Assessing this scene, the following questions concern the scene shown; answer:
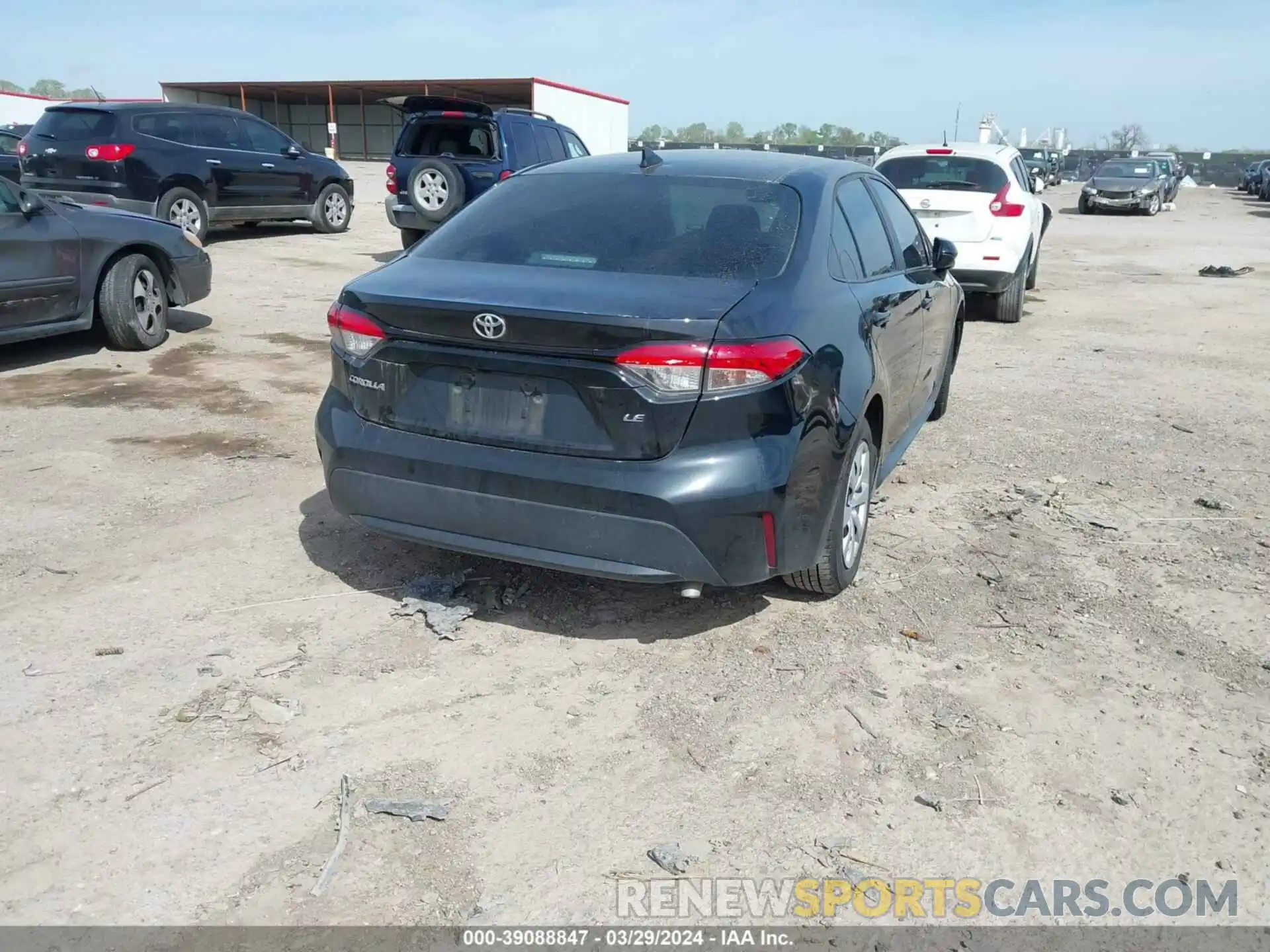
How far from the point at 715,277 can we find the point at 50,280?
594 cm

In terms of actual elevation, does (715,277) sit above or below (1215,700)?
above

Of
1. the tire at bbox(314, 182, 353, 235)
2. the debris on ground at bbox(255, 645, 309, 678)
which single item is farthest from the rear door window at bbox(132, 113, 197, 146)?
the debris on ground at bbox(255, 645, 309, 678)

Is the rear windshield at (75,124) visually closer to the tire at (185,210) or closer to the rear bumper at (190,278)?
the tire at (185,210)

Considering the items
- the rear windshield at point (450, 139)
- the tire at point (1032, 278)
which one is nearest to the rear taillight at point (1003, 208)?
the tire at point (1032, 278)

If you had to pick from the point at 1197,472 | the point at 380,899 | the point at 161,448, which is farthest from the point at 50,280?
the point at 1197,472

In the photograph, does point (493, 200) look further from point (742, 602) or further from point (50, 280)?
point (50, 280)

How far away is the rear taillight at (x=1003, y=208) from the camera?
10.4 metres

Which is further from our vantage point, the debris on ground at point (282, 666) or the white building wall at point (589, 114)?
the white building wall at point (589, 114)

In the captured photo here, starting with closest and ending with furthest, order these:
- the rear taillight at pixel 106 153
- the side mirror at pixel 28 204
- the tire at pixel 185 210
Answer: the side mirror at pixel 28 204
the rear taillight at pixel 106 153
the tire at pixel 185 210

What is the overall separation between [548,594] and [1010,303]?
818 cm

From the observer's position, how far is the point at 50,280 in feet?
24.8

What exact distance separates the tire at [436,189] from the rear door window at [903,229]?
7449mm

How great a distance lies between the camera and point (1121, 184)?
29516 millimetres

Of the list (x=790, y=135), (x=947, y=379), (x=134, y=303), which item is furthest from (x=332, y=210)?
(x=790, y=135)
